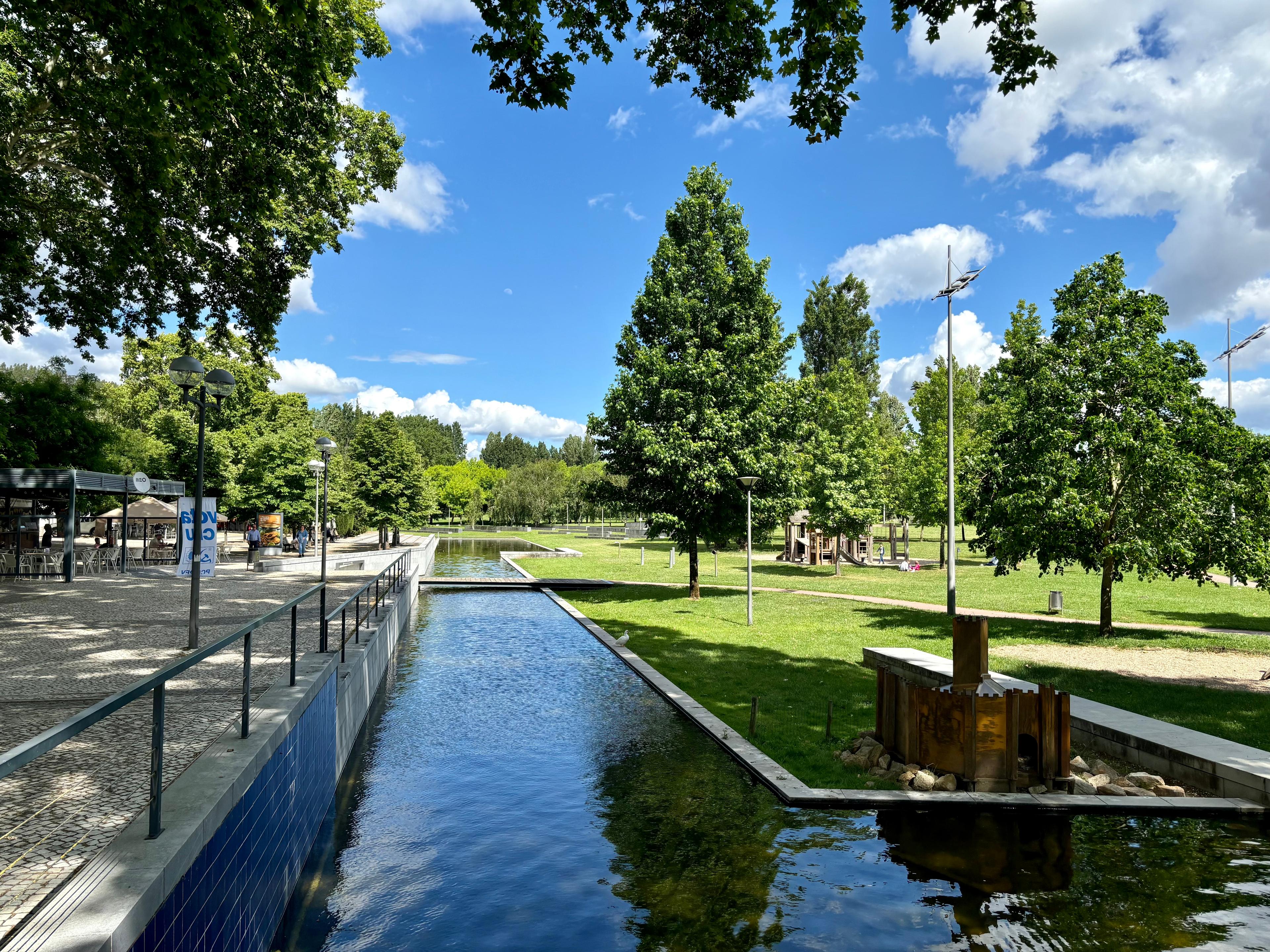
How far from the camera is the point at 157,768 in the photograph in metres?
3.67

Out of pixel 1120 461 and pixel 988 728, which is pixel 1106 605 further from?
pixel 988 728

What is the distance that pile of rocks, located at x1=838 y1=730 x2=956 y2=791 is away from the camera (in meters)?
7.92

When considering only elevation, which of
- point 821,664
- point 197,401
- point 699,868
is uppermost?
point 197,401

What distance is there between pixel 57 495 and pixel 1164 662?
33.1m

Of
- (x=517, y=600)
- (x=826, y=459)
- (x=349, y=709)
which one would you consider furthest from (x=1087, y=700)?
(x=826, y=459)

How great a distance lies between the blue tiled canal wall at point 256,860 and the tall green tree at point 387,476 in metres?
45.2

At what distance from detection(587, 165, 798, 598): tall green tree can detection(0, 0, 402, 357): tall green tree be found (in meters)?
9.86

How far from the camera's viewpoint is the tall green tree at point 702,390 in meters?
22.5

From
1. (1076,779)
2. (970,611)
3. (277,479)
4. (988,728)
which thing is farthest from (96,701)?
(277,479)

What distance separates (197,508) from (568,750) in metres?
6.21

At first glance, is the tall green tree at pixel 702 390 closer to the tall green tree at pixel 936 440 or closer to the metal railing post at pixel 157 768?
the tall green tree at pixel 936 440

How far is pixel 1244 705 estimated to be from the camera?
10.8m

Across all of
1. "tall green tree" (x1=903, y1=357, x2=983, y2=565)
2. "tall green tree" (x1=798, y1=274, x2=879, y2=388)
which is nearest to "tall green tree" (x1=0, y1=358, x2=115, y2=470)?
"tall green tree" (x1=903, y1=357, x2=983, y2=565)

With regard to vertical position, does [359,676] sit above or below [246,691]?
below
